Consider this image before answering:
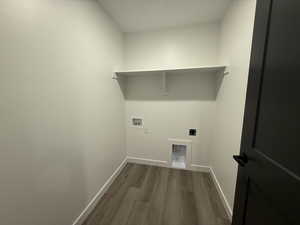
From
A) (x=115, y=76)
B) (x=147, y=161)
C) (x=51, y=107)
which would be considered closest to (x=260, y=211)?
(x=51, y=107)

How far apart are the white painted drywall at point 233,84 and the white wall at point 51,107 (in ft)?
5.13

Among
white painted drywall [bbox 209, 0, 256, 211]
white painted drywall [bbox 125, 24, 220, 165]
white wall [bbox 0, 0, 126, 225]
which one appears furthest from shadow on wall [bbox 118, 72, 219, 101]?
white wall [bbox 0, 0, 126, 225]

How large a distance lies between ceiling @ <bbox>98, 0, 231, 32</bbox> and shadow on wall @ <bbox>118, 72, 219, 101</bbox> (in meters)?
0.76

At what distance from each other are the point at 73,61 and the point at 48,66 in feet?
0.90

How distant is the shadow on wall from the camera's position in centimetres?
210

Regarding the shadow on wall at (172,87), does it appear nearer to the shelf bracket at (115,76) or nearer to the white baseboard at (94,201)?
the shelf bracket at (115,76)

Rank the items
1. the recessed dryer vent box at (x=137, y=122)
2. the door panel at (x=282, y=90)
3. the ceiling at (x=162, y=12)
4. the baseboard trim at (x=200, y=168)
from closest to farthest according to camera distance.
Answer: the door panel at (x=282, y=90)
the ceiling at (x=162, y=12)
the baseboard trim at (x=200, y=168)
the recessed dryer vent box at (x=137, y=122)

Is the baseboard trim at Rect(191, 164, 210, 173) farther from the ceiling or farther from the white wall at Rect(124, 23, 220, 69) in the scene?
the ceiling

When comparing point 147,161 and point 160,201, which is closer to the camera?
point 160,201

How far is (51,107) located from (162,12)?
1.75 meters

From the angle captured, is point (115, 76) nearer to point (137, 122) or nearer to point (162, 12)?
point (137, 122)

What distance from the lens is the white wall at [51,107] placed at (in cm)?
77

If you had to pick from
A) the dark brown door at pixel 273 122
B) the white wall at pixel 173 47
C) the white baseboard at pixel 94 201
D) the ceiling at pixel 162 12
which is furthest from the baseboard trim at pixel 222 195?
the ceiling at pixel 162 12

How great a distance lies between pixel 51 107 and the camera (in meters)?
1.03
